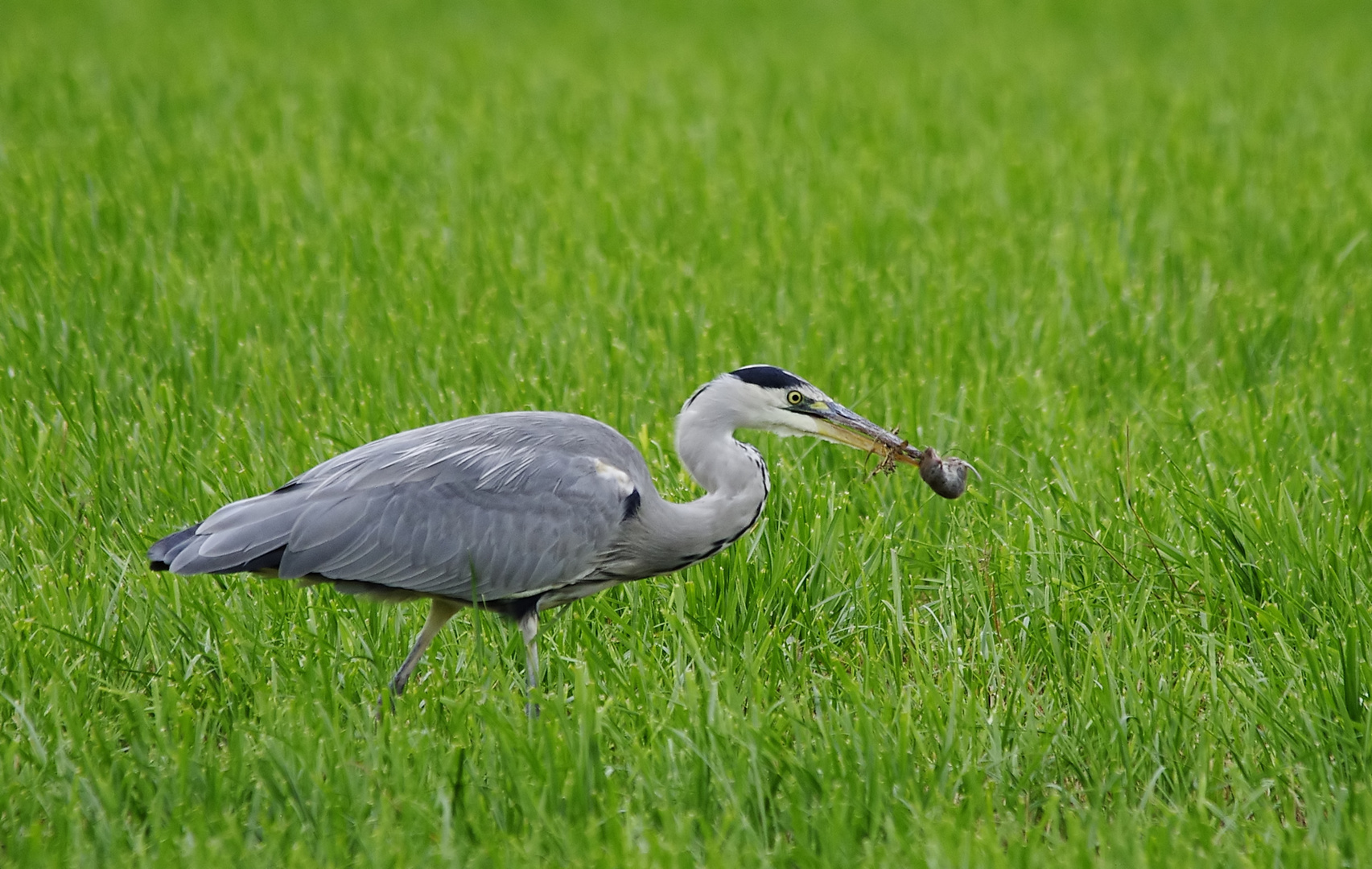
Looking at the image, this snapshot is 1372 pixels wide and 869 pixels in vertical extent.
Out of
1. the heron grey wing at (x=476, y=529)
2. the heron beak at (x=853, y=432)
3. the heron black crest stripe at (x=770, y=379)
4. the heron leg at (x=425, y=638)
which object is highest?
the heron black crest stripe at (x=770, y=379)

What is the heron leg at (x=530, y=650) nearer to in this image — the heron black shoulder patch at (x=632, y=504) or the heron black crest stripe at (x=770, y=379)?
the heron black shoulder patch at (x=632, y=504)

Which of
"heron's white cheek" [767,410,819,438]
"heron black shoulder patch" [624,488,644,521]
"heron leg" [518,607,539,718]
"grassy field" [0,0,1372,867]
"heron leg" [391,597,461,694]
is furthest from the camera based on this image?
"heron's white cheek" [767,410,819,438]

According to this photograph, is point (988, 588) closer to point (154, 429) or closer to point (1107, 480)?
point (1107, 480)

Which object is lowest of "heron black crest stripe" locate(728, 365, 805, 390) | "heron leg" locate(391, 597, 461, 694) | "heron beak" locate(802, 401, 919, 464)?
"heron leg" locate(391, 597, 461, 694)

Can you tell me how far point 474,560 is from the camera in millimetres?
3867

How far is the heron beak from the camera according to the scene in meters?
4.01

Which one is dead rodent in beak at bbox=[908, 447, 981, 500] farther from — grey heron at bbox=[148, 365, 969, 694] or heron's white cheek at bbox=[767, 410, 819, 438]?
heron's white cheek at bbox=[767, 410, 819, 438]

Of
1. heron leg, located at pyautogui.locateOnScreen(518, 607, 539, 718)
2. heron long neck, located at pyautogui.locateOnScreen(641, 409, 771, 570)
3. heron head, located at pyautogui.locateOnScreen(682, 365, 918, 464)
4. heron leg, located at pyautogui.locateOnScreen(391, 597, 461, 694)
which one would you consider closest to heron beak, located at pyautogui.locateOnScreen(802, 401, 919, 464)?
heron head, located at pyautogui.locateOnScreen(682, 365, 918, 464)

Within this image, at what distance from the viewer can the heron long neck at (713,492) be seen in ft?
13.0

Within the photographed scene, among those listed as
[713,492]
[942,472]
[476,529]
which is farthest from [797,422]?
[476,529]

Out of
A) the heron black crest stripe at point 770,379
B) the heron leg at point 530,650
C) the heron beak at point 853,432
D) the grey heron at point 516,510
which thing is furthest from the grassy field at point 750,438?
the heron black crest stripe at point 770,379

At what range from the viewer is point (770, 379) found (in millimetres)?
3998

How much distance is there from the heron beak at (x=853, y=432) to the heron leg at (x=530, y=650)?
98 centimetres

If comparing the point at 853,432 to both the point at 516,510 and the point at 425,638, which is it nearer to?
Answer: the point at 516,510
